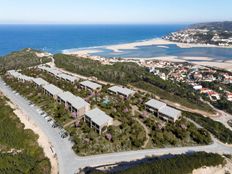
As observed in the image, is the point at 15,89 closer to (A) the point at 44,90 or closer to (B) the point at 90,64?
(A) the point at 44,90

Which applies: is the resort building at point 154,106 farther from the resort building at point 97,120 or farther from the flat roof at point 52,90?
the flat roof at point 52,90

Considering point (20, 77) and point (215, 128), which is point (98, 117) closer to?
point (215, 128)

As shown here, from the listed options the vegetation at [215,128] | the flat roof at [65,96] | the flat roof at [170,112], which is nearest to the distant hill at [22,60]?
the flat roof at [65,96]

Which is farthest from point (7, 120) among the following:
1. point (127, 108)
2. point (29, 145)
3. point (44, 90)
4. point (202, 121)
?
point (202, 121)

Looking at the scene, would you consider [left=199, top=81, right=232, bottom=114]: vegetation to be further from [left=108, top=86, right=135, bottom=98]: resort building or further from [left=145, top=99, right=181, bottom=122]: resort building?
[left=108, top=86, right=135, bottom=98]: resort building

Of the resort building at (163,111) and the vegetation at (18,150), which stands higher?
the resort building at (163,111)

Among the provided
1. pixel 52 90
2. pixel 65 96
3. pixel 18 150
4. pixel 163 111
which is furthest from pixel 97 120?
pixel 52 90

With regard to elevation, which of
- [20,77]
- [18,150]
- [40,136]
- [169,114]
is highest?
[20,77]
